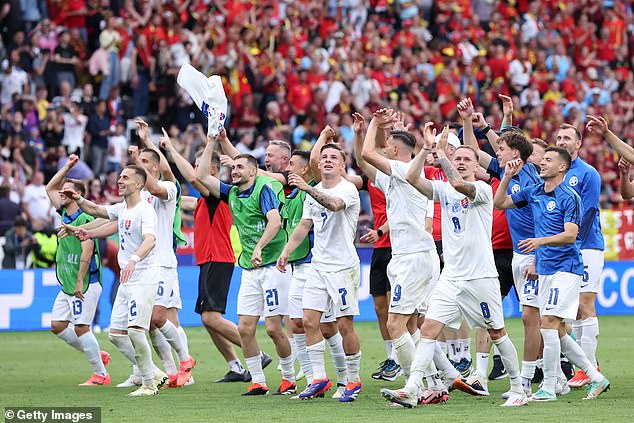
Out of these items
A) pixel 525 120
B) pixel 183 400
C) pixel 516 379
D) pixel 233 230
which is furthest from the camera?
pixel 525 120

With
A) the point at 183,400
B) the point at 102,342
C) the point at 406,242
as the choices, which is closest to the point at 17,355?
the point at 102,342

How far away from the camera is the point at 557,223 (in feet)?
38.3

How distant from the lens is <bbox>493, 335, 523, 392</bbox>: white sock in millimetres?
11352

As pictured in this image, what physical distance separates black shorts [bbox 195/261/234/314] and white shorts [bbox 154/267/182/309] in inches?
12.1

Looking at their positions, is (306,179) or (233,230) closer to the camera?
(306,179)

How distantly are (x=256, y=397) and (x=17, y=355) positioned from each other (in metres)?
6.54

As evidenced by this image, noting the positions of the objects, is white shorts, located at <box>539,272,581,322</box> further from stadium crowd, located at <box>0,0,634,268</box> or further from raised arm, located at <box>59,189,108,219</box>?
stadium crowd, located at <box>0,0,634,268</box>

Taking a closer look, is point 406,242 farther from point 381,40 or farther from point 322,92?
point 381,40

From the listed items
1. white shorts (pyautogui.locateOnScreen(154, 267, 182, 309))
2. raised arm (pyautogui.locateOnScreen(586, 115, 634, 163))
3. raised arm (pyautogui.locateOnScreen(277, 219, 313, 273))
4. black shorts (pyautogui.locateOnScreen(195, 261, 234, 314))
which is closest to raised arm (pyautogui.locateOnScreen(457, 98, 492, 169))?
raised arm (pyautogui.locateOnScreen(586, 115, 634, 163))

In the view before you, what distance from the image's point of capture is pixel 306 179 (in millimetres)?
13680

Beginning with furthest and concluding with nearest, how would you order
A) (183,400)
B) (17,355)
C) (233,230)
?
(233,230)
(17,355)
(183,400)

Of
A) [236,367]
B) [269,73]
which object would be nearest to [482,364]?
[236,367]

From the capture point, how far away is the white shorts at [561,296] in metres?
11.5

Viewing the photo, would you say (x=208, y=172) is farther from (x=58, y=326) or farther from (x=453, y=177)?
(x=453, y=177)
